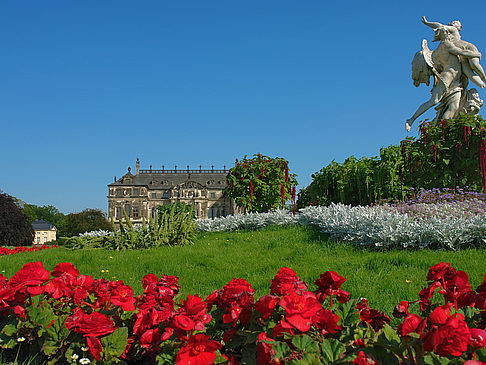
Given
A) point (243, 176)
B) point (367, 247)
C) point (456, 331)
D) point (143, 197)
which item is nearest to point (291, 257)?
point (367, 247)

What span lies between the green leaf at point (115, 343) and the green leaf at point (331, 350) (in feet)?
3.06

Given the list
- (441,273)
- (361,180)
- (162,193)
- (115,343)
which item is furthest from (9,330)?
(162,193)

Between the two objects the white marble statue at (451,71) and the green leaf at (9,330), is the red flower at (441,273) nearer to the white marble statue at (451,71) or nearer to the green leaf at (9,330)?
the green leaf at (9,330)

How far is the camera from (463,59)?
12242mm

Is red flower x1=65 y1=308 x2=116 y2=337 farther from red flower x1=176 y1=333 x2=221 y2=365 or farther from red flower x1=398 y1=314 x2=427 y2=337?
red flower x1=398 y1=314 x2=427 y2=337

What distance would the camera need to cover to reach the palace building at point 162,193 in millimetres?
75562

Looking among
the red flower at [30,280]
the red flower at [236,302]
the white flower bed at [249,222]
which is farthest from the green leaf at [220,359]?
the white flower bed at [249,222]

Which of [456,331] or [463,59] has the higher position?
[463,59]

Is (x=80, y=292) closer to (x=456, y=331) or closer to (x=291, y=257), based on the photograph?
(x=456, y=331)

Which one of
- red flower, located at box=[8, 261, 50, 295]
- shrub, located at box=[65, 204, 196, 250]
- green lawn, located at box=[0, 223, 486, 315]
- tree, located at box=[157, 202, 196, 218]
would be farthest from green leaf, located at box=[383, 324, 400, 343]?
tree, located at box=[157, 202, 196, 218]

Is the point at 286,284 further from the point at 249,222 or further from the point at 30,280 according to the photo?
the point at 249,222

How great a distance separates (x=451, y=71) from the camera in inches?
484

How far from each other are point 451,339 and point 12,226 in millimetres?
25430

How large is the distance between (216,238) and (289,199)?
190 inches
